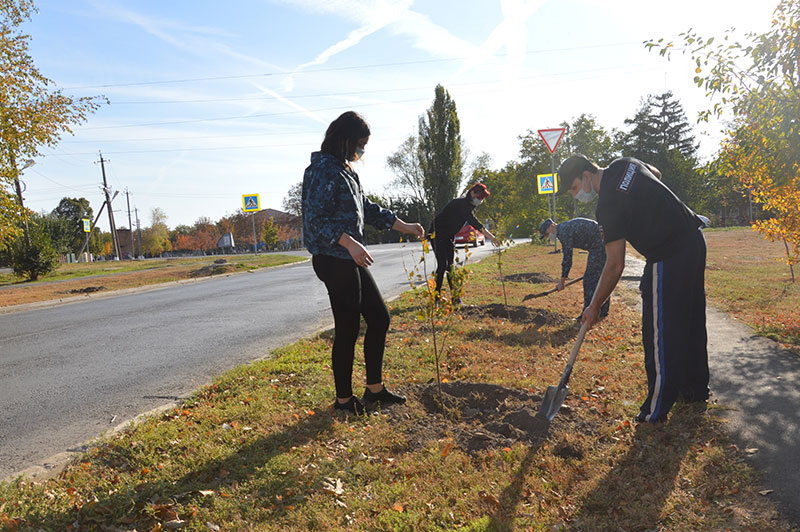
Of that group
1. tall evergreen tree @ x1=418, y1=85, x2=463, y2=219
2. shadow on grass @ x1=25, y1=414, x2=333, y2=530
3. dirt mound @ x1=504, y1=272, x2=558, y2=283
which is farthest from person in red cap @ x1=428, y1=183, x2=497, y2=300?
tall evergreen tree @ x1=418, y1=85, x2=463, y2=219

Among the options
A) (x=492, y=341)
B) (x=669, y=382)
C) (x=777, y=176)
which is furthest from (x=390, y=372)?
(x=777, y=176)

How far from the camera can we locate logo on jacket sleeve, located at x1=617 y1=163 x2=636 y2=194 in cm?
331

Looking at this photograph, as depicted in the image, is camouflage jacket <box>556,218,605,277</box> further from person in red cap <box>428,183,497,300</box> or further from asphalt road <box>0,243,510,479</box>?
asphalt road <box>0,243,510,479</box>

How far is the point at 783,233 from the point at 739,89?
8.11 feet

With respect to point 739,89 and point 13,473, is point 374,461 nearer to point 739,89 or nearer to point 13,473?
point 13,473

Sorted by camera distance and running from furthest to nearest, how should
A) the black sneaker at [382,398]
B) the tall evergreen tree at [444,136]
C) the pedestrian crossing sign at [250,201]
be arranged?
the tall evergreen tree at [444,136]
the pedestrian crossing sign at [250,201]
the black sneaker at [382,398]

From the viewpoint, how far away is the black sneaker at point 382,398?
3875 mm

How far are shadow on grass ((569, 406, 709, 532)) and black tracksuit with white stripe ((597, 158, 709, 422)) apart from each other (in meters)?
0.19

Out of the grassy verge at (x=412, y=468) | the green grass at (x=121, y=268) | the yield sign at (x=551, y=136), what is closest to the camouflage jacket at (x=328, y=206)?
the grassy verge at (x=412, y=468)

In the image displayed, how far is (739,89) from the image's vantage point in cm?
578

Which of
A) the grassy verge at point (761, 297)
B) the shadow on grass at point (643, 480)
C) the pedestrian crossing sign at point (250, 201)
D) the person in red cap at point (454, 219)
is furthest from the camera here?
the pedestrian crossing sign at point (250, 201)

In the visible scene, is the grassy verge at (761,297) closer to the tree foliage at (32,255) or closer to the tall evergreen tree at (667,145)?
the tree foliage at (32,255)

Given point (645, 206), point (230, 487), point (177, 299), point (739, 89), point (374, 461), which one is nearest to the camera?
point (230, 487)

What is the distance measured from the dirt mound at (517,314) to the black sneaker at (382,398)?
11.6ft
